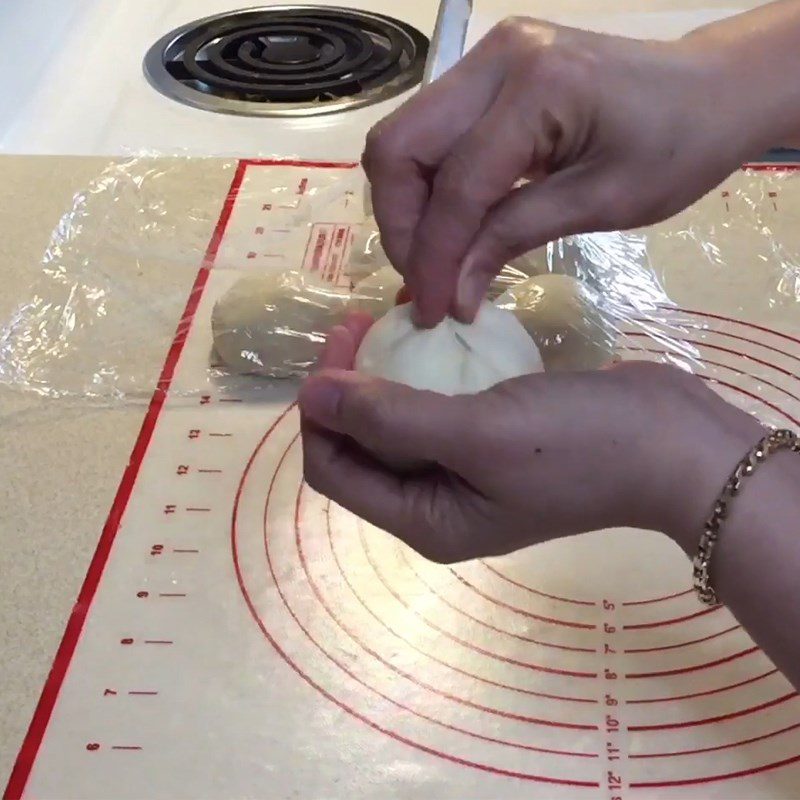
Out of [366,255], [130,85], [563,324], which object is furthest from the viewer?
[130,85]

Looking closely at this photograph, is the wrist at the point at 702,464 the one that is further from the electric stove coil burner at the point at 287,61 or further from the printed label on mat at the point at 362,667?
the electric stove coil burner at the point at 287,61

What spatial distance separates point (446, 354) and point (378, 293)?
0.76 feet

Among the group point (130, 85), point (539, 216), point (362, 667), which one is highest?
point (539, 216)

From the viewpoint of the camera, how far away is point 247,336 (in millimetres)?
856

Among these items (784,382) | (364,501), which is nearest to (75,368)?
(364,501)

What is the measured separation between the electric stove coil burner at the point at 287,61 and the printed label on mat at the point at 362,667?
Result: 1.80ft

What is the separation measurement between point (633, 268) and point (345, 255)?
281mm

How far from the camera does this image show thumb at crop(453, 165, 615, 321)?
59 centimetres

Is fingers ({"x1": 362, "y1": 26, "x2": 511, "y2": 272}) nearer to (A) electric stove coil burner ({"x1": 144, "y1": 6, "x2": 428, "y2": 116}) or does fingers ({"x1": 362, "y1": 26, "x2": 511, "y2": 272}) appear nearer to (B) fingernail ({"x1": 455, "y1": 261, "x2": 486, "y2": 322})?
(B) fingernail ({"x1": 455, "y1": 261, "x2": 486, "y2": 322})

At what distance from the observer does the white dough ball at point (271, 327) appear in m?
0.86

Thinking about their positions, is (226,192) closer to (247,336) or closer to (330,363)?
(247,336)

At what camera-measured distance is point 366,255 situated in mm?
947

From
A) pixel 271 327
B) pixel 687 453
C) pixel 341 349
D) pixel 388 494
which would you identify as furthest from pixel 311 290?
pixel 687 453

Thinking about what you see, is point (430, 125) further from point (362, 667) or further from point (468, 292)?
point (362, 667)
